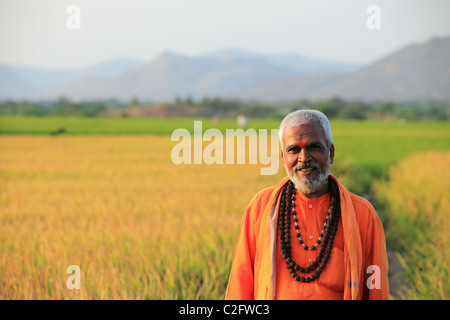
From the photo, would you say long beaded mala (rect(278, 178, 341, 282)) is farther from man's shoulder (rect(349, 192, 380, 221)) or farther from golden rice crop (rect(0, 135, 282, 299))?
golden rice crop (rect(0, 135, 282, 299))

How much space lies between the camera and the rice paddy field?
12.7 ft

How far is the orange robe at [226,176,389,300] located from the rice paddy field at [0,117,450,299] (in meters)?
1.54

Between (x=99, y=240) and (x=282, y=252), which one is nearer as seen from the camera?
(x=282, y=252)

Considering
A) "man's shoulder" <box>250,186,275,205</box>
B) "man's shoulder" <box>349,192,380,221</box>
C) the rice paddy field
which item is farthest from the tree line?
"man's shoulder" <box>349,192,380,221</box>

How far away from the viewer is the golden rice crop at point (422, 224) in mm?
4391

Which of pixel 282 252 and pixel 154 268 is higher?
pixel 282 252

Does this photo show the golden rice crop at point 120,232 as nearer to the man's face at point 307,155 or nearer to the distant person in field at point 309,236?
the distant person in field at point 309,236

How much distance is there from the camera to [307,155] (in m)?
1.99

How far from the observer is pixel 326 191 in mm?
2162

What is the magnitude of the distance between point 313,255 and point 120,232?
3.26m

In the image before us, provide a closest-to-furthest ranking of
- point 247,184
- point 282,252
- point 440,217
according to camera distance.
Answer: point 282,252, point 440,217, point 247,184
